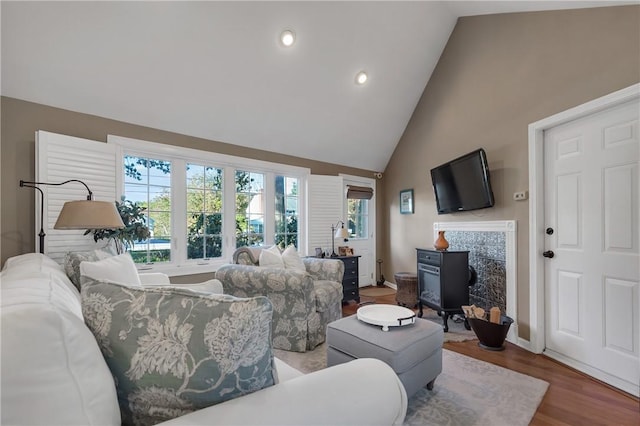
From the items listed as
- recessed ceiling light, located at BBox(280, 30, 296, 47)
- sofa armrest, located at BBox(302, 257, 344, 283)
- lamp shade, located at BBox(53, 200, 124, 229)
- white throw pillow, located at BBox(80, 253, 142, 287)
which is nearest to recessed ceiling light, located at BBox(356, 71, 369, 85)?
recessed ceiling light, located at BBox(280, 30, 296, 47)

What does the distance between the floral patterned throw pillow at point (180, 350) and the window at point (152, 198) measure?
2.76m

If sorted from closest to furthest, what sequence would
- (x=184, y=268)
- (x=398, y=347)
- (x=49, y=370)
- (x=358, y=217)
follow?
(x=49, y=370) < (x=398, y=347) < (x=184, y=268) < (x=358, y=217)

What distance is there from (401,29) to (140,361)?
158 inches

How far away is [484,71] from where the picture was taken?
330 cm

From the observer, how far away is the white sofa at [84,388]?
1.74ft

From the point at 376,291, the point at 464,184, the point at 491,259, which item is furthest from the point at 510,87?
the point at 376,291

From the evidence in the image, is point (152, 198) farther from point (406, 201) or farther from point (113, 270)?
point (406, 201)

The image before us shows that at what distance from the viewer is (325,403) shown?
2.58ft

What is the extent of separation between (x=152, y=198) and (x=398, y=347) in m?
2.98

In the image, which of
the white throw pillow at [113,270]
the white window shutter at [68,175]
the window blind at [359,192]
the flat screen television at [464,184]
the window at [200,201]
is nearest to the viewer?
the white throw pillow at [113,270]

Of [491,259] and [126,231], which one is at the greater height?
[126,231]

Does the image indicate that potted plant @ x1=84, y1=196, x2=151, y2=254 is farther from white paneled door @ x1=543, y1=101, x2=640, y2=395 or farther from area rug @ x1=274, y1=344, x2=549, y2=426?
white paneled door @ x1=543, y1=101, x2=640, y2=395

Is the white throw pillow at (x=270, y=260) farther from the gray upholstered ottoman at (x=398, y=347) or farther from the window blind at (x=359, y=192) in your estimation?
the window blind at (x=359, y=192)

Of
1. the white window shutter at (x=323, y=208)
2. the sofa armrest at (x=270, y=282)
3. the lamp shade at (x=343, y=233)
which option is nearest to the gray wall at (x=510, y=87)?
the lamp shade at (x=343, y=233)
